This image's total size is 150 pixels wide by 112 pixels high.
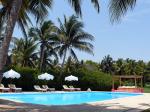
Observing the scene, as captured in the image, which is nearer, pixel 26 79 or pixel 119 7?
pixel 119 7

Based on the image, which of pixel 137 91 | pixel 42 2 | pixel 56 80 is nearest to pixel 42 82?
pixel 56 80

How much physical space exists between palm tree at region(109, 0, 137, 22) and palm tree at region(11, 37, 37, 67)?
105ft

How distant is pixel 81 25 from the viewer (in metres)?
41.2

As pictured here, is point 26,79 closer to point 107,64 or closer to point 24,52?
point 24,52

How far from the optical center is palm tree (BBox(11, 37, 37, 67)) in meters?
42.9

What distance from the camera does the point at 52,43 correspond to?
41344mm

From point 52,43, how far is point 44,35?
1.39 m

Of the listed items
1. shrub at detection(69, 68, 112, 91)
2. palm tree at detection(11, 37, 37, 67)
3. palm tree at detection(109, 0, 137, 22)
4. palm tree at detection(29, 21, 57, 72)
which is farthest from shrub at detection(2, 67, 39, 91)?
palm tree at detection(109, 0, 137, 22)

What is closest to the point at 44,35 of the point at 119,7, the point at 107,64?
the point at 107,64

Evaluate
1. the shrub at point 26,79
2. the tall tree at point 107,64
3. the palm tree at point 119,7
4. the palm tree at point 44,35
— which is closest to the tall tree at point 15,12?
the palm tree at point 119,7

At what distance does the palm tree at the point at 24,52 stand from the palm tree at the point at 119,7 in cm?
3200

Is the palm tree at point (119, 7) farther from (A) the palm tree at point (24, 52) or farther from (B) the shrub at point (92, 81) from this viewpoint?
(A) the palm tree at point (24, 52)

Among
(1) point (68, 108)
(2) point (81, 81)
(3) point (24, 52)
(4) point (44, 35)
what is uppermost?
(4) point (44, 35)

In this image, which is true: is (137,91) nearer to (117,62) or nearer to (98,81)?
(98,81)
